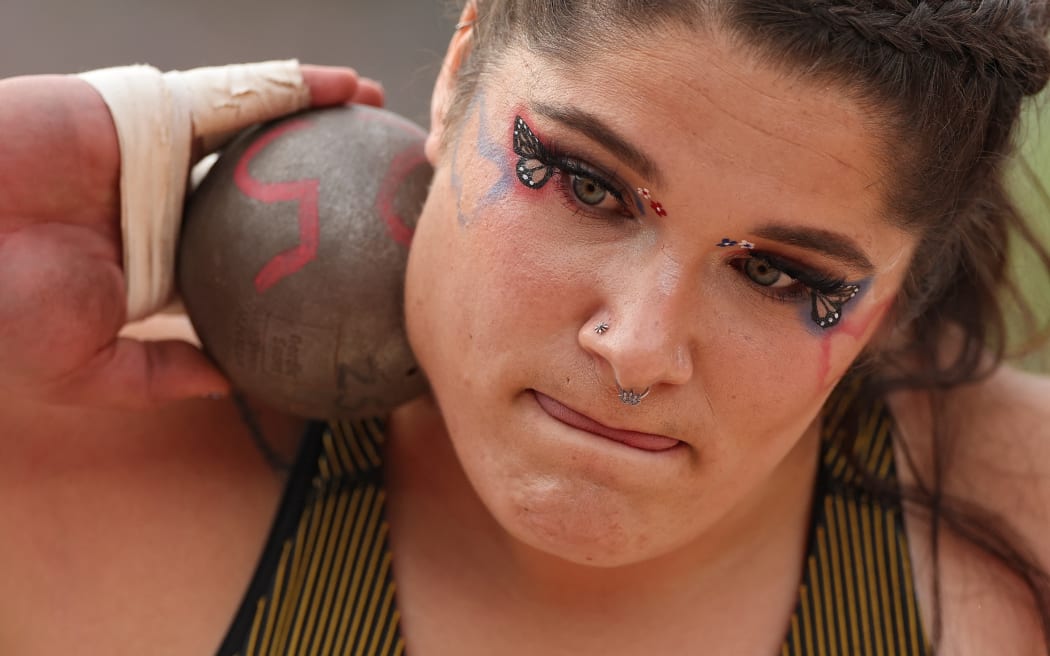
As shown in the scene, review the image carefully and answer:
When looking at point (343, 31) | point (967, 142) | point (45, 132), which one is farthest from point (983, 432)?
point (343, 31)

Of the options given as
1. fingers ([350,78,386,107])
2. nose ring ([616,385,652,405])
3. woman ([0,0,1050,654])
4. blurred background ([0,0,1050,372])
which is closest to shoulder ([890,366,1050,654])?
woman ([0,0,1050,654])

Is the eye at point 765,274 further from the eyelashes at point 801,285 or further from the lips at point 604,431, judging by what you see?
the lips at point 604,431

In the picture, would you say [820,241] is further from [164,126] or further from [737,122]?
[164,126]

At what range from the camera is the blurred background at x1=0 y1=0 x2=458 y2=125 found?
3.38 m

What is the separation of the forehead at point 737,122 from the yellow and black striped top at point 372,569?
2.07 feet

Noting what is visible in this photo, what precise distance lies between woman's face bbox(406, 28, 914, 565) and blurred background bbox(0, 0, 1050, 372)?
195 cm

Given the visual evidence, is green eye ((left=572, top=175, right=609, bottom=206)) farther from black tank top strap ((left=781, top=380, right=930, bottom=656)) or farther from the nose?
black tank top strap ((left=781, top=380, right=930, bottom=656))

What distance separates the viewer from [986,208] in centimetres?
164

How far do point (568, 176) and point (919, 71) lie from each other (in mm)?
390

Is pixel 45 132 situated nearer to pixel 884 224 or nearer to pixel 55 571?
pixel 55 571

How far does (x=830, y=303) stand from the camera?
1.37m

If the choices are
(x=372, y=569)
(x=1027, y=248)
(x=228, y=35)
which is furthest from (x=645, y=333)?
(x=228, y=35)

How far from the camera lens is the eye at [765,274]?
1.30 m

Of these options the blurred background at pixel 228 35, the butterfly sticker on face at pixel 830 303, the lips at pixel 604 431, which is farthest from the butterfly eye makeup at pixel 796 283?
the blurred background at pixel 228 35
